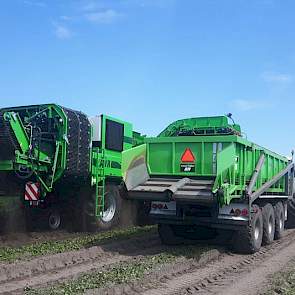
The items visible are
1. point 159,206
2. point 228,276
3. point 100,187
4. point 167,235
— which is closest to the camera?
point 228,276

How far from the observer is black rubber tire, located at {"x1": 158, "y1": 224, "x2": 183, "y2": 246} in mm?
11172

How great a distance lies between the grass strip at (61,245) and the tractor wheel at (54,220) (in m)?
1.06

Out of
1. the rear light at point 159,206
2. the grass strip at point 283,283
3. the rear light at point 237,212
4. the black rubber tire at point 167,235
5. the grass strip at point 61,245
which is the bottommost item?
the grass strip at point 283,283

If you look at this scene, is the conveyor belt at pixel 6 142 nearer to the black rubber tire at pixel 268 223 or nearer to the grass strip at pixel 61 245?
the grass strip at pixel 61 245

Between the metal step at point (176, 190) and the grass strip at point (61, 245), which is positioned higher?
the metal step at point (176, 190)

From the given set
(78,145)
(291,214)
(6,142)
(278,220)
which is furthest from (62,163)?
(291,214)

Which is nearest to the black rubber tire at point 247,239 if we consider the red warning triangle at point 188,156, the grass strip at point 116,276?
the grass strip at point 116,276

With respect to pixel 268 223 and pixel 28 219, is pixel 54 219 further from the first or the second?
pixel 268 223

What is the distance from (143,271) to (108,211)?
21.3 feet

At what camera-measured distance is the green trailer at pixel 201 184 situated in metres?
9.70

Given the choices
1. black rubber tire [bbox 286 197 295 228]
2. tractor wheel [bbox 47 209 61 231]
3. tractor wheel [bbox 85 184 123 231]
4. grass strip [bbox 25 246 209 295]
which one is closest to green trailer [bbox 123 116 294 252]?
grass strip [bbox 25 246 209 295]

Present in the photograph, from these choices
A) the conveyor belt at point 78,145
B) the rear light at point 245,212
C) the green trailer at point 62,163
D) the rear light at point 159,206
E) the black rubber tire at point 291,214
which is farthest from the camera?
the black rubber tire at point 291,214

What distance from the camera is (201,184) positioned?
10.0 metres

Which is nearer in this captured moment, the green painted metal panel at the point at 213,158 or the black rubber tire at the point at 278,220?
the green painted metal panel at the point at 213,158
